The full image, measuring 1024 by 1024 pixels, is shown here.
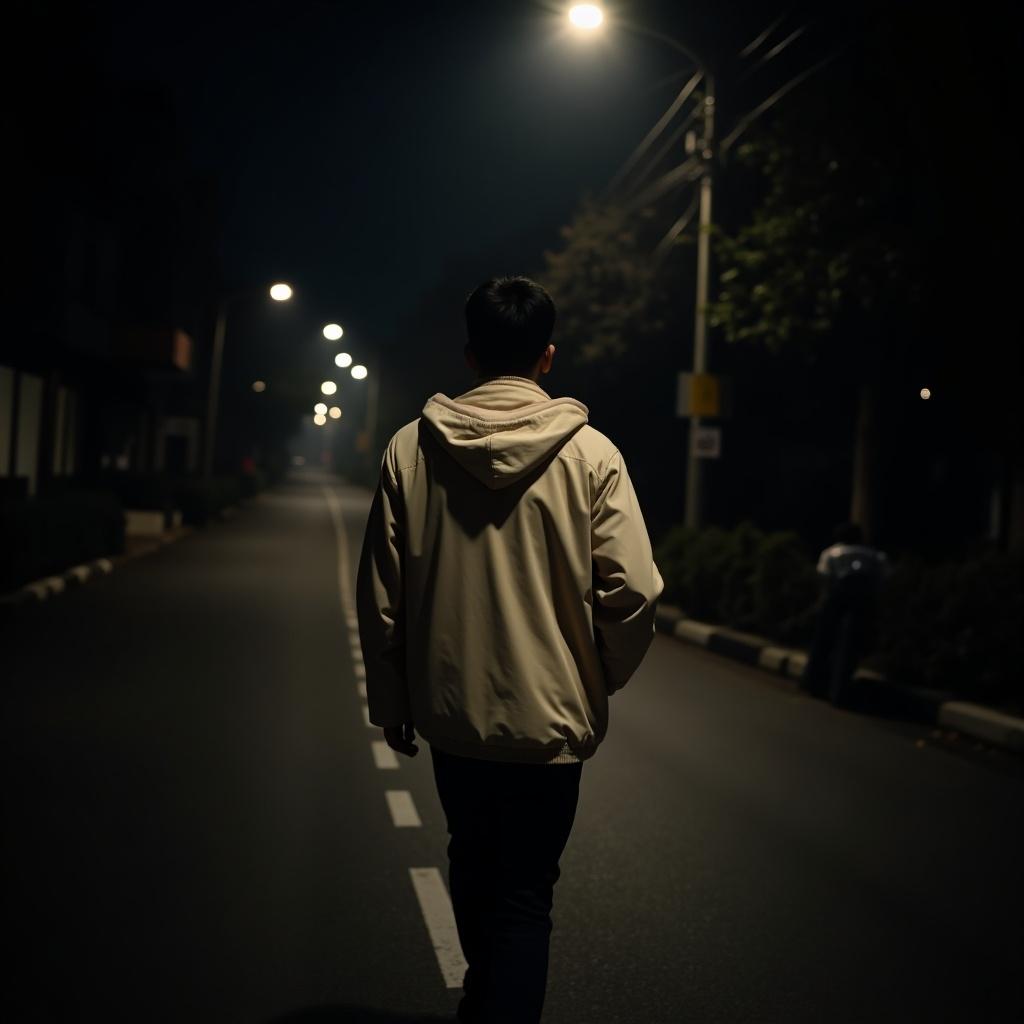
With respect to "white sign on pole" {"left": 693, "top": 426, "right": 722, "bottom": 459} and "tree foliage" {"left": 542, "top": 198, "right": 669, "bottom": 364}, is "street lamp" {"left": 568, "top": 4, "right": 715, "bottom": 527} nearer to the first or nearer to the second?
"white sign on pole" {"left": 693, "top": 426, "right": 722, "bottom": 459}

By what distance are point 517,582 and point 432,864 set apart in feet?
10.2

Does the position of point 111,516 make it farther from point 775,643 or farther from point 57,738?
point 57,738

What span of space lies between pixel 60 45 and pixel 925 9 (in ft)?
67.1

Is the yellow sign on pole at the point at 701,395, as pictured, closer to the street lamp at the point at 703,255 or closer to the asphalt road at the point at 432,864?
the street lamp at the point at 703,255

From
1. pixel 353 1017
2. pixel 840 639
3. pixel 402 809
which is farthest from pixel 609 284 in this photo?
pixel 353 1017

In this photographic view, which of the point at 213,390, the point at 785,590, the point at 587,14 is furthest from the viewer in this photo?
the point at 213,390

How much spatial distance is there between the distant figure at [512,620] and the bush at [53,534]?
48.0 ft

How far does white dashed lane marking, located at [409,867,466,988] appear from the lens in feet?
15.0

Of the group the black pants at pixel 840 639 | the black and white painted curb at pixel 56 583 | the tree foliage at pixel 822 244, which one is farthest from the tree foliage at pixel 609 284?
the black pants at pixel 840 639

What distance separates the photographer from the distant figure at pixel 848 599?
11344 mm

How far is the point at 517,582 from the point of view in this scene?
322cm

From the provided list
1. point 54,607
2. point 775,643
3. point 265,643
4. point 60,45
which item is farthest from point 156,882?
point 60,45

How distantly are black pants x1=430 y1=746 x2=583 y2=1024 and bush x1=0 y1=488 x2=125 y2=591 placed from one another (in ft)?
48.2

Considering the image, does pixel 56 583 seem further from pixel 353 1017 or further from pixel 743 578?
pixel 353 1017
